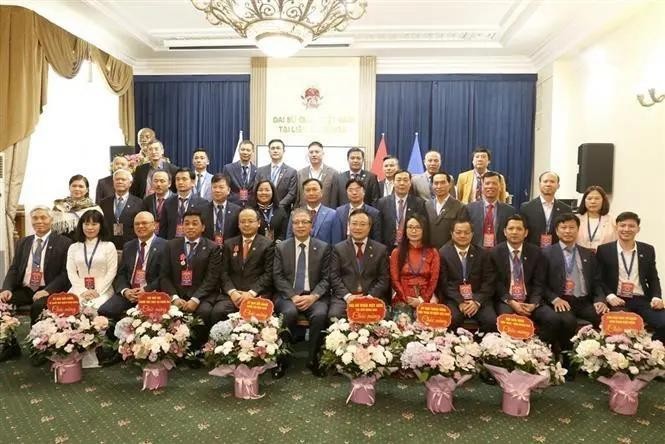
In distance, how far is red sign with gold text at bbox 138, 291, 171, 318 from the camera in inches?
127

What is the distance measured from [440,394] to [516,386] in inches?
17.0

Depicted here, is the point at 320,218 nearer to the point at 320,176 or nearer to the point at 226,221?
the point at 226,221

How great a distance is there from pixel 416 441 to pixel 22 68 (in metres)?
5.21

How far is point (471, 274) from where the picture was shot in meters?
3.73

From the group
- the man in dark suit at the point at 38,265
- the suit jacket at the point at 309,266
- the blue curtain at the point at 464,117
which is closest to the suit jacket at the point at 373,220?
the suit jacket at the point at 309,266

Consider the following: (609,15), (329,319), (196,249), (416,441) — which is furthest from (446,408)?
(609,15)

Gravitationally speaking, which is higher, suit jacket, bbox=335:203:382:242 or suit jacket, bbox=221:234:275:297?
suit jacket, bbox=335:203:382:242

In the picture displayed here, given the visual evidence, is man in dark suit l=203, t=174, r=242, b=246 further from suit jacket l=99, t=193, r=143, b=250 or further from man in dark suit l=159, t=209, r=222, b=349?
suit jacket l=99, t=193, r=143, b=250

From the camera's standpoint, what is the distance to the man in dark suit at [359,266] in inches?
150

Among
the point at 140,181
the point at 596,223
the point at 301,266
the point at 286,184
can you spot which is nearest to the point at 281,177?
the point at 286,184

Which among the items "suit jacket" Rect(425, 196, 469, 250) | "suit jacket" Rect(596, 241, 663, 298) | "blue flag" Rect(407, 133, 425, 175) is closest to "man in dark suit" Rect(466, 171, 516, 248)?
"suit jacket" Rect(425, 196, 469, 250)

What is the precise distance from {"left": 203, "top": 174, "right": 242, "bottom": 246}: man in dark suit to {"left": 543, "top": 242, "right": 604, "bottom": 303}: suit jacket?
8.45 feet

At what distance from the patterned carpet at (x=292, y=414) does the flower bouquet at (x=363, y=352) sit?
0.12 metres

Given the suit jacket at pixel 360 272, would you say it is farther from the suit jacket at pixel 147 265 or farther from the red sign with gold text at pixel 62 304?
the red sign with gold text at pixel 62 304
